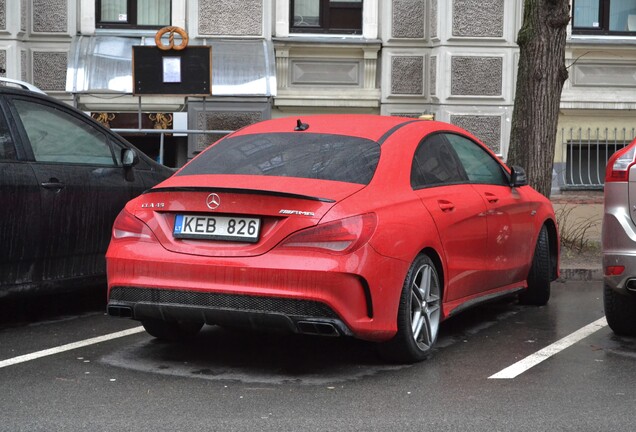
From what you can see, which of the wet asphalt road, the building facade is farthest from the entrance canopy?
the wet asphalt road

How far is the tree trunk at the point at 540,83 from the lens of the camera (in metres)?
10.8

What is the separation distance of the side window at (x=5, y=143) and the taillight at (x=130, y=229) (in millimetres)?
1163

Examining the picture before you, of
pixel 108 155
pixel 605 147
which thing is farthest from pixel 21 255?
pixel 605 147

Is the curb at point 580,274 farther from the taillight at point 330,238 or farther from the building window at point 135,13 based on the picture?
the building window at point 135,13

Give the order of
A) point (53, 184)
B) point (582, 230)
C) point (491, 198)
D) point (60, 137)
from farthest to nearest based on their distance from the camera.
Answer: point (582, 230)
point (60, 137)
point (491, 198)
point (53, 184)

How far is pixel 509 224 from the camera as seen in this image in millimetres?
7559

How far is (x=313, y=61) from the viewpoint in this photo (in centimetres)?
1642

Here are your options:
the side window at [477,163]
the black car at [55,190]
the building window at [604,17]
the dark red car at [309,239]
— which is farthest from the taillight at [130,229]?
the building window at [604,17]

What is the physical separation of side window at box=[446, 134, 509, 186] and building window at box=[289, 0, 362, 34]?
9.16m

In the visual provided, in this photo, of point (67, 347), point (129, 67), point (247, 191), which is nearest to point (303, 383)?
point (247, 191)

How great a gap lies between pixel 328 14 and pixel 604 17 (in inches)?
165

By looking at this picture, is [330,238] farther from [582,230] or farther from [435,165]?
Result: [582,230]

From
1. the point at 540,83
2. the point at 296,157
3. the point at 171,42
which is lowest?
the point at 296,157

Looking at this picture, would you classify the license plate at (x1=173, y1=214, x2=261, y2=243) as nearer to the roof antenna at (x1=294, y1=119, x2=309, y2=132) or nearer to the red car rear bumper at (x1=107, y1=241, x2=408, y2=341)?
the red car rear bumper at (x1=107, y1=241, x2=408, y2=341)
